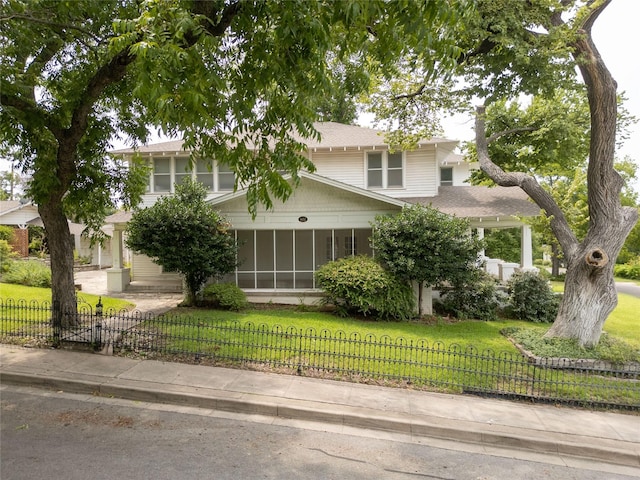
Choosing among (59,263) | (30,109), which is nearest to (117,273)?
(59,263)

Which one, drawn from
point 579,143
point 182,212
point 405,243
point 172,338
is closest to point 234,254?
point 182,212

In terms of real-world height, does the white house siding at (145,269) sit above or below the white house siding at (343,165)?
below

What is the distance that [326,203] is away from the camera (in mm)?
13656

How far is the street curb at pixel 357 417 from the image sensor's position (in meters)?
4.98

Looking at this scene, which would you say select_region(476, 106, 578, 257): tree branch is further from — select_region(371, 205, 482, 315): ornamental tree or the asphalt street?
the asphalt street

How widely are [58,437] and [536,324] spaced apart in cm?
1241

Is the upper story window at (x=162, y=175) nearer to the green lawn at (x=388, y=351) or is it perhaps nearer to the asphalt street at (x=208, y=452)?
the green lawn at (x=388, y=351)

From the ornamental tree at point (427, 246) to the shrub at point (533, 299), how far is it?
7.51 ft

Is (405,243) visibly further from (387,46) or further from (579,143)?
(579,143)

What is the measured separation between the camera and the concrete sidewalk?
5.09 metres

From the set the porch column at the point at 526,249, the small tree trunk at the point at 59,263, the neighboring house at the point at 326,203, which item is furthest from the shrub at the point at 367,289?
the small tree trunk at the point at 59,263

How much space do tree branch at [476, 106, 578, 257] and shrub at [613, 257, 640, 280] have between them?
90.5ft

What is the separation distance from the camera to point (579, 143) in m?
15.6

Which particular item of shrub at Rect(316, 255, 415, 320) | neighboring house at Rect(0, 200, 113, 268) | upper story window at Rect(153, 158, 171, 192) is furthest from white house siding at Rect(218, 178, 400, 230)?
neighboring house at Rect(0, 200, 113, 268)
